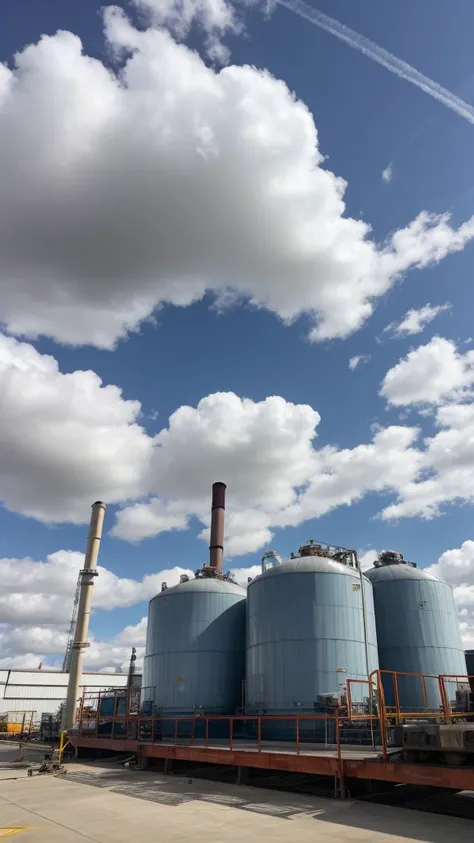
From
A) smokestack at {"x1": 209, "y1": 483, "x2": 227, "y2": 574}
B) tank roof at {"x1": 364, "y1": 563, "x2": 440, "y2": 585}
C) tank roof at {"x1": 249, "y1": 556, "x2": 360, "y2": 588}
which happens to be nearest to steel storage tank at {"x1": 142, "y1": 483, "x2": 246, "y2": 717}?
smokestack at {"x1": 209, "y1": 483, "x2": 227, "y2": 574}

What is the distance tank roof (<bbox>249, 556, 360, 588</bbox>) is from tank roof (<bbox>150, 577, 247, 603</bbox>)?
18.9 ft

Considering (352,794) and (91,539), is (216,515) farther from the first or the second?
(352,794)

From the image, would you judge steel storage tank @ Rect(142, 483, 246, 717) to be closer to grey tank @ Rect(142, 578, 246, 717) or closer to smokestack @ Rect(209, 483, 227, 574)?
grey tank @ Rect(142, 578, 246, 717)

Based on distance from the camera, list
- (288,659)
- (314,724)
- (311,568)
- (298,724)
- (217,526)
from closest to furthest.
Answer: (298,724) → (314,724) → (288,659) → (311,568) → (217,526)

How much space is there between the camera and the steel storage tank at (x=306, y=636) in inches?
960

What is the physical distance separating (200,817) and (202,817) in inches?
1.7

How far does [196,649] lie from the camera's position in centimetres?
3092

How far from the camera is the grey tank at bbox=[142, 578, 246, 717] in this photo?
30.0 metres

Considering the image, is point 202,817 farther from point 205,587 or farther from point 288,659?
point 205,587

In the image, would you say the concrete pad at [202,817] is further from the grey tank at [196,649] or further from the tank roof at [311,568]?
the grey tank at [196,649]

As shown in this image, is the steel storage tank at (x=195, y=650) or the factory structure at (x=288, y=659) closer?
the factory structure at (x=288, y=659)

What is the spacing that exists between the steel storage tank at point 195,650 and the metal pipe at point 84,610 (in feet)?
20.2

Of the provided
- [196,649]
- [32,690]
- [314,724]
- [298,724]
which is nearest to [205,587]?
[196,649]

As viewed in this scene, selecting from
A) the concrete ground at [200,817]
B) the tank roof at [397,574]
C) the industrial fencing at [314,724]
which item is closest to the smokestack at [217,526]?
the industrial fencing at [314,724]
